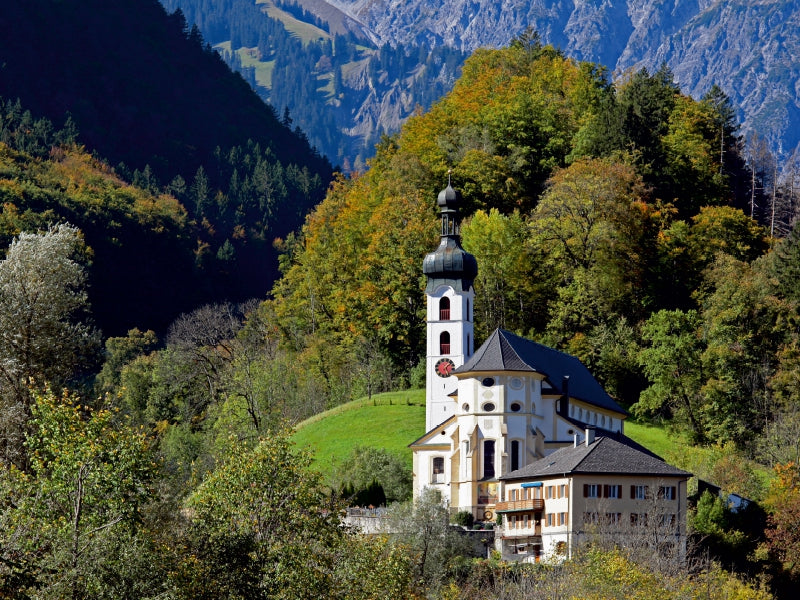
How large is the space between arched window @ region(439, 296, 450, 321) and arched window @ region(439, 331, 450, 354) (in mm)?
778

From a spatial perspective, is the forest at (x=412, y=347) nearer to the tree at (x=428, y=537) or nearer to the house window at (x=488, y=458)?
the tree at (x=428, y=537)

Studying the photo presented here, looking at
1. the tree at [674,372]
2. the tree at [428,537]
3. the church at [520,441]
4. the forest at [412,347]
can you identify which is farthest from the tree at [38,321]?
the tree at [674,372]

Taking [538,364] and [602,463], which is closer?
[602,463]

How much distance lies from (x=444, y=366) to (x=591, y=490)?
17.2 metres

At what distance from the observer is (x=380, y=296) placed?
89500mm

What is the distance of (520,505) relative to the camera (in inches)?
2311

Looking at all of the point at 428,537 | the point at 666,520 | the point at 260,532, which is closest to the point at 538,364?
the point at 666,520

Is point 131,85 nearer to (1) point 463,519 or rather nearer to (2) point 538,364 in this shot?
(2) point 538,364

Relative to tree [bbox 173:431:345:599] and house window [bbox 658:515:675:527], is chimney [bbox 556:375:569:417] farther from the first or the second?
tree [bbox 173:431:345:599]

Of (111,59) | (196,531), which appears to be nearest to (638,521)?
(196,531)

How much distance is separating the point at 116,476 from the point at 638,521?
28.8m

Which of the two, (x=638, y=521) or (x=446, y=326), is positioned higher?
(x=446, y=326)

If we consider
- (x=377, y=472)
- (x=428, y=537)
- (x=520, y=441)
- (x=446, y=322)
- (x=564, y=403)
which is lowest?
(x=428, y=537)

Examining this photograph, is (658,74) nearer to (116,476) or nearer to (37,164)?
(37,164)
